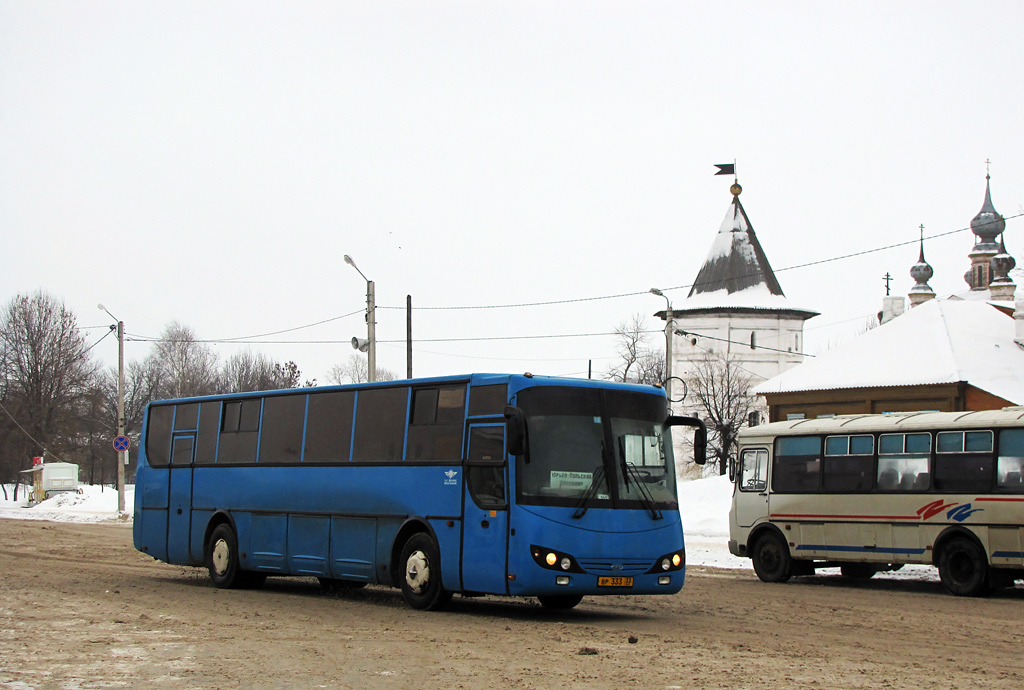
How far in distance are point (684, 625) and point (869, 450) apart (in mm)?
8698

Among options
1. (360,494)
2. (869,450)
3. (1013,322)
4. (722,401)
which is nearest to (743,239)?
(722,401)

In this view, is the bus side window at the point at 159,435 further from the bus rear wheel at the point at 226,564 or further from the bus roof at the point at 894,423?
the bus roof at the point at 894,423

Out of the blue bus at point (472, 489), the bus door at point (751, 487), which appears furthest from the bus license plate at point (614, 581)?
the bus door at point (751, 487)

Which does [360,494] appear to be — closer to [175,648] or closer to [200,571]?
[175,648]

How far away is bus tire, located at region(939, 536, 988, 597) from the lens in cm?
1895

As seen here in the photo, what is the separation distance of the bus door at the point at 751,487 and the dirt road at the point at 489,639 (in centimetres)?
358

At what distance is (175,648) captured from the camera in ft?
36.4

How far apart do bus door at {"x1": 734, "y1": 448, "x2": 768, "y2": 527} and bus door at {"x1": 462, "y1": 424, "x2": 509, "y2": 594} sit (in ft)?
32.9

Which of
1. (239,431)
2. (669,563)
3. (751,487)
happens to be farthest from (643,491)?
(751,487)

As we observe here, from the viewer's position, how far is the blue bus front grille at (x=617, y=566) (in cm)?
1399

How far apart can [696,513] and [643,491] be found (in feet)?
86.8

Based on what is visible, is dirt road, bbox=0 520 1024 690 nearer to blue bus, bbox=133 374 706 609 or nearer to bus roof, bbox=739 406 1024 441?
blue bus, bbox=133 374 706 609

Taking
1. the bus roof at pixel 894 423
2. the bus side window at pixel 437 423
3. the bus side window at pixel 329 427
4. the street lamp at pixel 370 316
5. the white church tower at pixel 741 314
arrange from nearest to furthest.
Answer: the bus side window at pixel 437 423
the bus side window at pixel 329 427
the bus roof at pixel 894 423
the street lamp at pixel 370 316
the white church tower at pixel 741 314

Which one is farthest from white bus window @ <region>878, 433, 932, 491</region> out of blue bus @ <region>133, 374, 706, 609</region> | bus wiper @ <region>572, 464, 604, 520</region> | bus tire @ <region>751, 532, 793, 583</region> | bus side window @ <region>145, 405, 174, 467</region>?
bus side window @ <region>145, 405, 174, 467</region>
